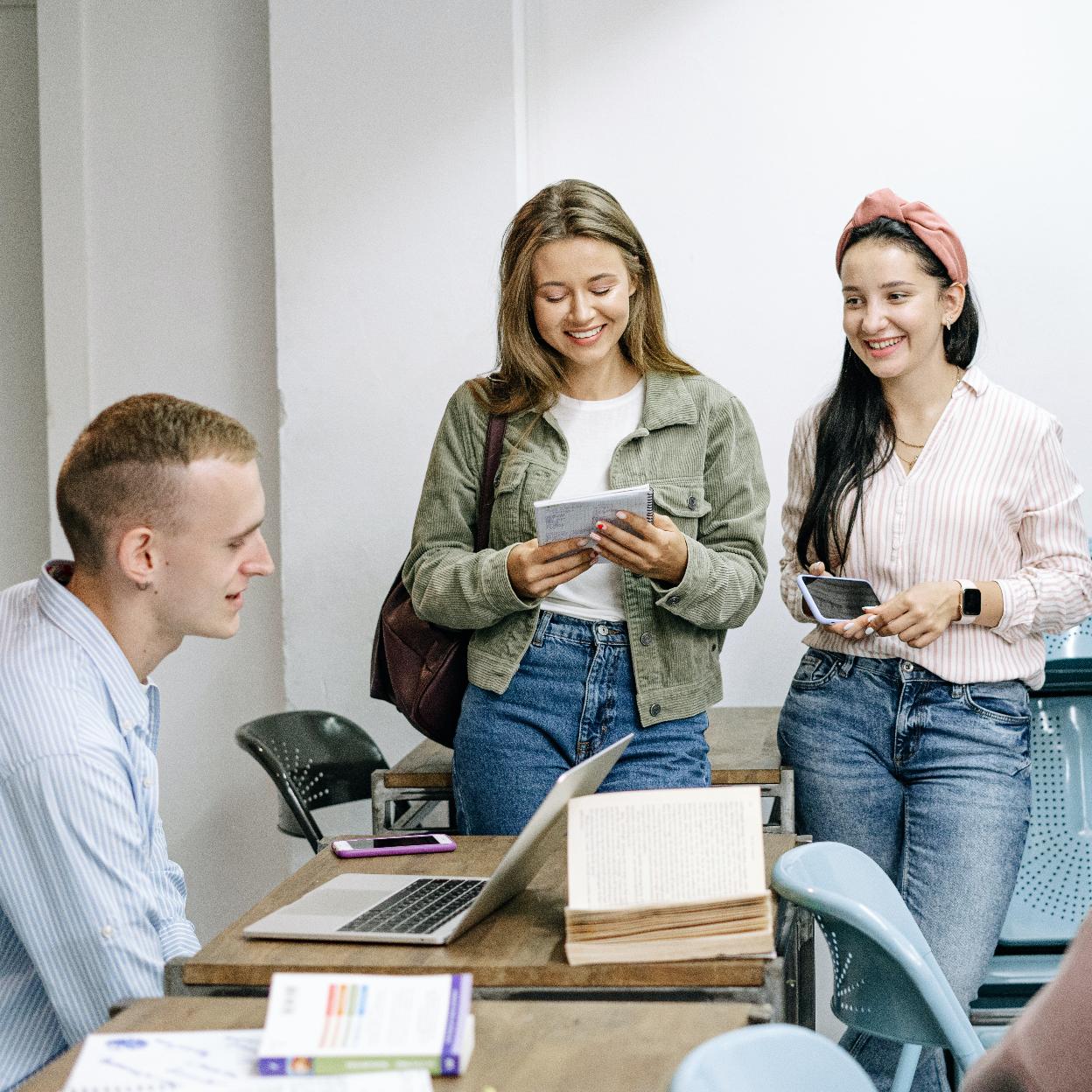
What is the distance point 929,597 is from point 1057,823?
83cm

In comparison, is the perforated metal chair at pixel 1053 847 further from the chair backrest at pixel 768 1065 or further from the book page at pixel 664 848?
the chair backrest at pixel 768 1065

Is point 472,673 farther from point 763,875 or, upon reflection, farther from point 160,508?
point 763,875

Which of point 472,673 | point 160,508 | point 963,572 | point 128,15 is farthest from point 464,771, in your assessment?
point 128,15

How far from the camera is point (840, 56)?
3.84m

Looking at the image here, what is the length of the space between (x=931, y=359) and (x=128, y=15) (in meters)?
2.75

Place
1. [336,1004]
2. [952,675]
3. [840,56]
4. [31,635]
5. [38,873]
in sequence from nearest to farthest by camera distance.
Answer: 1. [336,1004]
2. [38,873]
3. [31,635]
4. [952,675]
5. [840,56]

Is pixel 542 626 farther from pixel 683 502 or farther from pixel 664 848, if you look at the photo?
pixel 664 848

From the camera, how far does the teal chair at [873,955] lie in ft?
6.41

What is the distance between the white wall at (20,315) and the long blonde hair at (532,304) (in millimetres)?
2249

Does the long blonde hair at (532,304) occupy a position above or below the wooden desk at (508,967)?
above

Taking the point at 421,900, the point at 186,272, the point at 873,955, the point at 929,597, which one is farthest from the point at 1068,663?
the point at 186,272

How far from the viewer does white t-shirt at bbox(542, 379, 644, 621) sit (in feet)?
8.90

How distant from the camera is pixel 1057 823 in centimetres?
322

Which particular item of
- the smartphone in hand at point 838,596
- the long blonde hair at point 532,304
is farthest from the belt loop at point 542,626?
the smartphone in hand at point 838,596
